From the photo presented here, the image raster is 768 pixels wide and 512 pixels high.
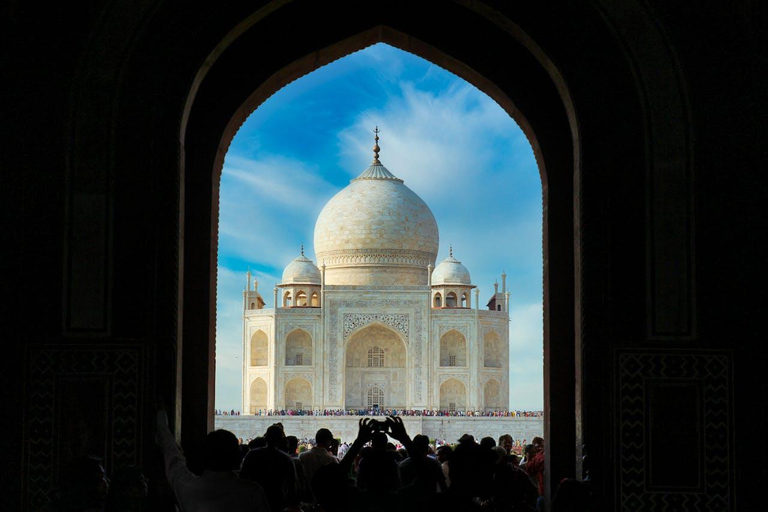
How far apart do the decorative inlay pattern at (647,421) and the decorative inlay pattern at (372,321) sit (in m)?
31.2

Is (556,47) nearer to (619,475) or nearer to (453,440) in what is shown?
(619,475)

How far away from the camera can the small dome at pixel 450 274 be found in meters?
39.1

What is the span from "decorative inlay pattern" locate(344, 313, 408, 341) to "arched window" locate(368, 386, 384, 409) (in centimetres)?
231

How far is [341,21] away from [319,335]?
30.3 meters

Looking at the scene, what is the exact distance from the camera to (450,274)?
39156 mm

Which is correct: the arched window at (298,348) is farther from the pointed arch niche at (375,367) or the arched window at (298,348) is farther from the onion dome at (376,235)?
the onion dome at (376,235)

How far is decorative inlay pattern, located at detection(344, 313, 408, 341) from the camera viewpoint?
37.1 metres

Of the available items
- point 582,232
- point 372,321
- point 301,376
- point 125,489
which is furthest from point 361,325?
point 125,489

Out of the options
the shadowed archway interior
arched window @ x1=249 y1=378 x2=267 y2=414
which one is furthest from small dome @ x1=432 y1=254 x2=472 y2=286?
the shadowed archway interior

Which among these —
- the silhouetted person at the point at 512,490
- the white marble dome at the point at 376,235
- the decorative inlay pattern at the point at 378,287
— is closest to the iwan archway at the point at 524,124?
the silhouetted person at the point at 512,490

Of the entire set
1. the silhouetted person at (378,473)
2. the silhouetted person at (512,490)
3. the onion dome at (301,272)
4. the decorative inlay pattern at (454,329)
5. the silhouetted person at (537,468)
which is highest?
the onion dome at (301,272)

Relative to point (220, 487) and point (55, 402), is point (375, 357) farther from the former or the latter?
point (220, 487)

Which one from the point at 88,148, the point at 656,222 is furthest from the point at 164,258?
the point at 656,222

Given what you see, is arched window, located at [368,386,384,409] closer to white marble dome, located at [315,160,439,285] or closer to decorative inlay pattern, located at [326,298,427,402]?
A: decorative inlay pattern, located at [326,298,427,402]
